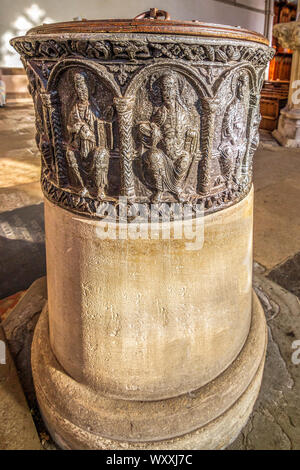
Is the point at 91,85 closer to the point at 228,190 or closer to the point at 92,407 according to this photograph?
the point at 228,190

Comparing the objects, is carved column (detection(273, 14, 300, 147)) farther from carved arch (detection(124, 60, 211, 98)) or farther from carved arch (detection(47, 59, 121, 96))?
carved arch (detection(47, 59, 121, 96))

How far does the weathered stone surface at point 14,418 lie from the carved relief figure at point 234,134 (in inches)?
46.4

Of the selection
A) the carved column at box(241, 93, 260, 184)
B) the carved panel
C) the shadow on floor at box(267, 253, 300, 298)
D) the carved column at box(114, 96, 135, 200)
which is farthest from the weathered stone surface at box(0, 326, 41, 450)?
the shadow on floor at box(267, 253, 300, 298)

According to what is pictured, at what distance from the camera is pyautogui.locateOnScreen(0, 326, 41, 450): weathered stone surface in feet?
4.13

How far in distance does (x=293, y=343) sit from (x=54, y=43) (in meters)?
1.58

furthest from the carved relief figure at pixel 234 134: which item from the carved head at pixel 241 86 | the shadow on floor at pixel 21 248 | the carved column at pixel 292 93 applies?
the carved column at pixel 292 93

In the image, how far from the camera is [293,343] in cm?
164

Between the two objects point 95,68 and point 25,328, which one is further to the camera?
point 25,328

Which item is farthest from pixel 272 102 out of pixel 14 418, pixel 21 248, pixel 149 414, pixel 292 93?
pixel 14 418

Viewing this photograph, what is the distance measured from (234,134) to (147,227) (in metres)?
0.39

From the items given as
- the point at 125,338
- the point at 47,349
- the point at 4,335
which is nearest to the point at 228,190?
the point at 125,338

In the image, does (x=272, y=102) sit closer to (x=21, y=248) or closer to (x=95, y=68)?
(x=21, y=248)

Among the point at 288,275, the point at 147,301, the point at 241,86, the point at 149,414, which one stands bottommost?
the point at 288,275

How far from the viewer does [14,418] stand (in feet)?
4.34
